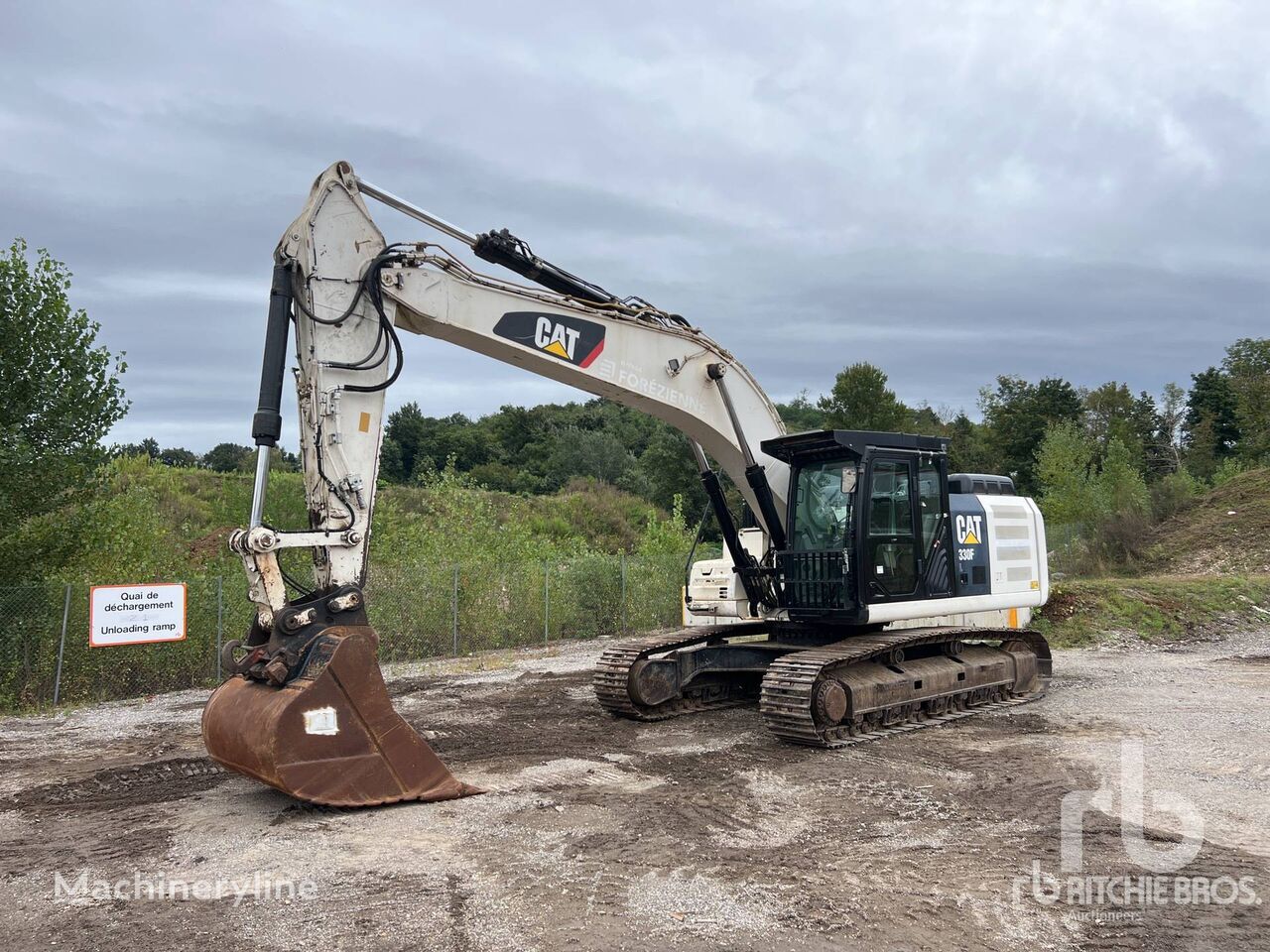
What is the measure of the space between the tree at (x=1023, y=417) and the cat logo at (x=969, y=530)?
137 feet

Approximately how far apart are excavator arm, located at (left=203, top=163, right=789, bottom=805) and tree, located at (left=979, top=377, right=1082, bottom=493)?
150ft

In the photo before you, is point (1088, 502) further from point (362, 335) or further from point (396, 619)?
point (362, 335)

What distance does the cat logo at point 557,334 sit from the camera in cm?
832

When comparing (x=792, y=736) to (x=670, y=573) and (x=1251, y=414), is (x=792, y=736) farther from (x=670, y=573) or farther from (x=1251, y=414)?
(x=1251, y=414)

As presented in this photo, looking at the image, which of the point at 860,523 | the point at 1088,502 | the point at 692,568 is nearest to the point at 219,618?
the point at 692,568

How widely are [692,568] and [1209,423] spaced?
2088 inches

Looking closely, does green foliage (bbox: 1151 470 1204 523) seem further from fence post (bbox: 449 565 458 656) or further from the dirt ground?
the dirt ground

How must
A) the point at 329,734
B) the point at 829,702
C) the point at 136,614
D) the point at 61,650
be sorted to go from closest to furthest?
the point at 329,734, the point at 829,702, the point at 61,650, the point at 136,614

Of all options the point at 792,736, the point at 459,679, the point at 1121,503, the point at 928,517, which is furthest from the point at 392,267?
the point at 1121,503

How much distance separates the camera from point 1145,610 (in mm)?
17766

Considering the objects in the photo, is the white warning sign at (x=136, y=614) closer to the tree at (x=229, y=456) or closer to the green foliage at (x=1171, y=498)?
the green foliage at (x=1171, y=498)

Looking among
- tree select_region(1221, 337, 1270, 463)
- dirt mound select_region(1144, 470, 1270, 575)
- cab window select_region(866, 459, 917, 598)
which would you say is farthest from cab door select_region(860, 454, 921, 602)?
tree select_region(1221, 337, 1270, 463)

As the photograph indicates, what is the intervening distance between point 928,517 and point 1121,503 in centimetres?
2342

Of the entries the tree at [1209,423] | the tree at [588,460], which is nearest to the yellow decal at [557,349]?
the tree at [588,460]
